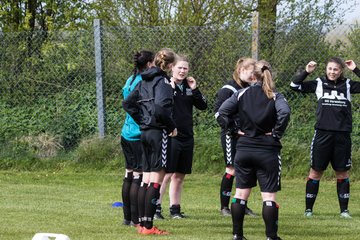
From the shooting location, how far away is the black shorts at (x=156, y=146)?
8711 mm

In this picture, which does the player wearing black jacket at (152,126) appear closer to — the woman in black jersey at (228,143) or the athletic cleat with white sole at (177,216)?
the athletic cleat with white sole at (177,216)

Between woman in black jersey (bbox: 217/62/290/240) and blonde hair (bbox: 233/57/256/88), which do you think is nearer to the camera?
woman in black jersey (bbox: 217/62/290/240)

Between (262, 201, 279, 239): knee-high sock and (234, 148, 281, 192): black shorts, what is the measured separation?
5.3 inches

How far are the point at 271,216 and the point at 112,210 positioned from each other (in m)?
2.85

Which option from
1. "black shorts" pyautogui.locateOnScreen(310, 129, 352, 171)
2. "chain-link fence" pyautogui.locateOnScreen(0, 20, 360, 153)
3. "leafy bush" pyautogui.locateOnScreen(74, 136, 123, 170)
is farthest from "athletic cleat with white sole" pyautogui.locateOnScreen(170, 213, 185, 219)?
"leafy bush" pyautogui.locateOnScreen(74, 136, 123, 170)

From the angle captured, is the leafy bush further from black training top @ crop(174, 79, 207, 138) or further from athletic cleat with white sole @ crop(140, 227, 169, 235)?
athletic cleat with white sole @ crop(140, 227, 169, 235)

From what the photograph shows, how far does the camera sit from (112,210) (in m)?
10.5

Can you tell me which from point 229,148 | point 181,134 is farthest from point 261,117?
point 229,148

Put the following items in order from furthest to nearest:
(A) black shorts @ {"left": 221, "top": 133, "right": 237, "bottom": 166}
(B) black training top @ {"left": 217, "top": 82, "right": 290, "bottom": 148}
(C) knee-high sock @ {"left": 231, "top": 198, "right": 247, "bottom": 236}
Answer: (A) black shorts @ {"left": 221, "top": 133, "right": 237, "bottom": 166}
(C) knee-high sock @ {"left": 231, "top": 198, "right": 247, "bottom": 236}
(B) black training top @ {"left": 217, "top": 82, "right": 290, "bottom": 148}

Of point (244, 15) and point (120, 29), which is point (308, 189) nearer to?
point (120, 29)

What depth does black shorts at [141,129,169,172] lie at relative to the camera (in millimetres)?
8711

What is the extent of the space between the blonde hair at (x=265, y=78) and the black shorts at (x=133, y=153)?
1.60m

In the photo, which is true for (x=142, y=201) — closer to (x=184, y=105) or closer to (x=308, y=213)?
(x=184, y=105)

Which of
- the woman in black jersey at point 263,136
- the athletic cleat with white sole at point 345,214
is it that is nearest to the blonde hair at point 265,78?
the woman in black jersey at point 263,136
